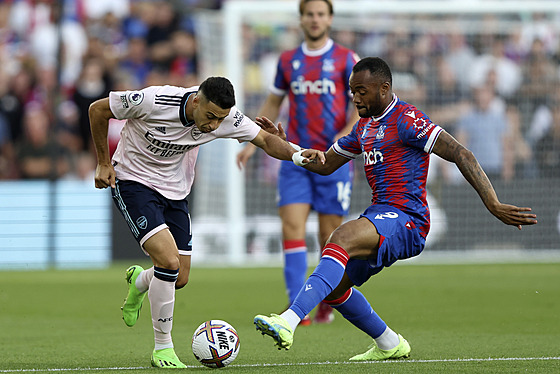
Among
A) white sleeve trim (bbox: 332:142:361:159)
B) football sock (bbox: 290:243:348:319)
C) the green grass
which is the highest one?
white sleeve trim (bbox: 332:142:361:159)

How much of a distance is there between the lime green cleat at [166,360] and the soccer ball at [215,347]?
23 cm

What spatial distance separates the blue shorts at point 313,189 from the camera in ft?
29.0

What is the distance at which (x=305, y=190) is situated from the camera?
887cm

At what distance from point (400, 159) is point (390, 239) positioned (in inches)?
22.2

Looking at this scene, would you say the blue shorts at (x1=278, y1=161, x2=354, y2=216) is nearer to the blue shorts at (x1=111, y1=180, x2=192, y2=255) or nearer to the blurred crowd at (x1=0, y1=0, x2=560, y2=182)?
the blue shorts at (x1=111, y1=180, x2=192, y2=255)

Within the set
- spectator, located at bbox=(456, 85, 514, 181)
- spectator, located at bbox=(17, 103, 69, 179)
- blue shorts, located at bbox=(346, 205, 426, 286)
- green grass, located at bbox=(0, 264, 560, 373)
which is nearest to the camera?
blue shorts, located at bbox=(346, 205, 426, 286)

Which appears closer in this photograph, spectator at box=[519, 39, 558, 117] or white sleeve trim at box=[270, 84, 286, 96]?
white sleeve trim at box=[270, 84, 286, 96]

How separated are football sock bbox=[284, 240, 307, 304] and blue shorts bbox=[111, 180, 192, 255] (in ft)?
6.62

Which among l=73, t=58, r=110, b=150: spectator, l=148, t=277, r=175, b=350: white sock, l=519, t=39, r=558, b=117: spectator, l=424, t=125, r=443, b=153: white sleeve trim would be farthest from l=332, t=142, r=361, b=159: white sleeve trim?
l=73, t=58, r=110, b=150: spectator

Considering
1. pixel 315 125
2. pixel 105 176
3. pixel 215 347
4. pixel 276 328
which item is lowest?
pixel 215 347

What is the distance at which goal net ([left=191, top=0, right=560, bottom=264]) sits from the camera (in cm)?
1587

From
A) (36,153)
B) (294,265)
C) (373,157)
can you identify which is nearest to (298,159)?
(373,157)

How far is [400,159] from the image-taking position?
243 inches

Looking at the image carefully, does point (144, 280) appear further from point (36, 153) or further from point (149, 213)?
point (36, 153)
